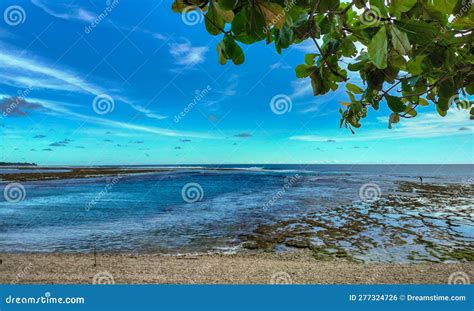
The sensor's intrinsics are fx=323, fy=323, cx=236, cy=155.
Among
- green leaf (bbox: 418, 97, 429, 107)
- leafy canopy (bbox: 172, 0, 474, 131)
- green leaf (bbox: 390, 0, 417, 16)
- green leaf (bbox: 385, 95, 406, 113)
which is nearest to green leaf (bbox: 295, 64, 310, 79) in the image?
leafy canopy (bbox: 172, 0, 474, 131)

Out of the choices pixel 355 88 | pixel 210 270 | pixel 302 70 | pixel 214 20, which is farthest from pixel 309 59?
pixel 210 270

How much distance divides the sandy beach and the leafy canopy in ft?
21.2

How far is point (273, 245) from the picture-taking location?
11.9 m

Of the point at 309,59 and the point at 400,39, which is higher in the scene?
the point at 309,59

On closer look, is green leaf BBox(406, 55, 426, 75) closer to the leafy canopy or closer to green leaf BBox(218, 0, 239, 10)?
the leafy canopy

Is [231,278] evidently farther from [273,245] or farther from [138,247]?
[138,247]

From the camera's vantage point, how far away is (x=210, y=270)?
329 inches

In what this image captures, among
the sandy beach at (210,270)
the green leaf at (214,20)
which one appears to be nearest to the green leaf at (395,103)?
the green leaf at (214,20)

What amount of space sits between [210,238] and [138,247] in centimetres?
282

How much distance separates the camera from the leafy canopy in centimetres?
102

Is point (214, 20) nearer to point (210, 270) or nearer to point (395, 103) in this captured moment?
point (395, 103)

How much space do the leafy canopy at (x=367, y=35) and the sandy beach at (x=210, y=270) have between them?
6.46 meters

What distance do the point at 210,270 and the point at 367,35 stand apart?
8053 mm

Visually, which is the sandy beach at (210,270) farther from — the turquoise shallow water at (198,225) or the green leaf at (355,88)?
the green leaf at (355,88)
